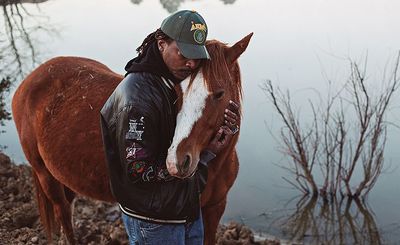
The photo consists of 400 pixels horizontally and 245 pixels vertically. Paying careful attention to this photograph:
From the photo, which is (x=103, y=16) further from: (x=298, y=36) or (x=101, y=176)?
(x=101, y=176)

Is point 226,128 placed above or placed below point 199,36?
below

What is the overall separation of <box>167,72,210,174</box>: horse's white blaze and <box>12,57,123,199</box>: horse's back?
3.70 ft

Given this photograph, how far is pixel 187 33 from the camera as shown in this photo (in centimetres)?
171

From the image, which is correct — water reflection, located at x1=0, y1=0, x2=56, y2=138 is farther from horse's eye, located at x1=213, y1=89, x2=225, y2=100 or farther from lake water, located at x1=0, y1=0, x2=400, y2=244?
horse's eye, located at x1=213, y1=89, x2=225, y2=100

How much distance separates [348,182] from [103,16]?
499 inches

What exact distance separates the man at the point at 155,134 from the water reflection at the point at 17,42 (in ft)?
20.3

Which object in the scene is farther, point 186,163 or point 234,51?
point 234,51

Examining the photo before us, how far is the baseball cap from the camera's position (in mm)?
1706

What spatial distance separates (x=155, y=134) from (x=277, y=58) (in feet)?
23.0

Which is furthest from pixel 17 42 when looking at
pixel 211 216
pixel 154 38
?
pixel 154 38

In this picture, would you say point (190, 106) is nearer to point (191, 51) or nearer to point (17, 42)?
point (191, 51)

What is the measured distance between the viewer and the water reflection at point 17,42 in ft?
27.0

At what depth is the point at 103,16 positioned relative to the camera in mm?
16203

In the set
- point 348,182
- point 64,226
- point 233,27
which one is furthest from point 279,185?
point 233,27
